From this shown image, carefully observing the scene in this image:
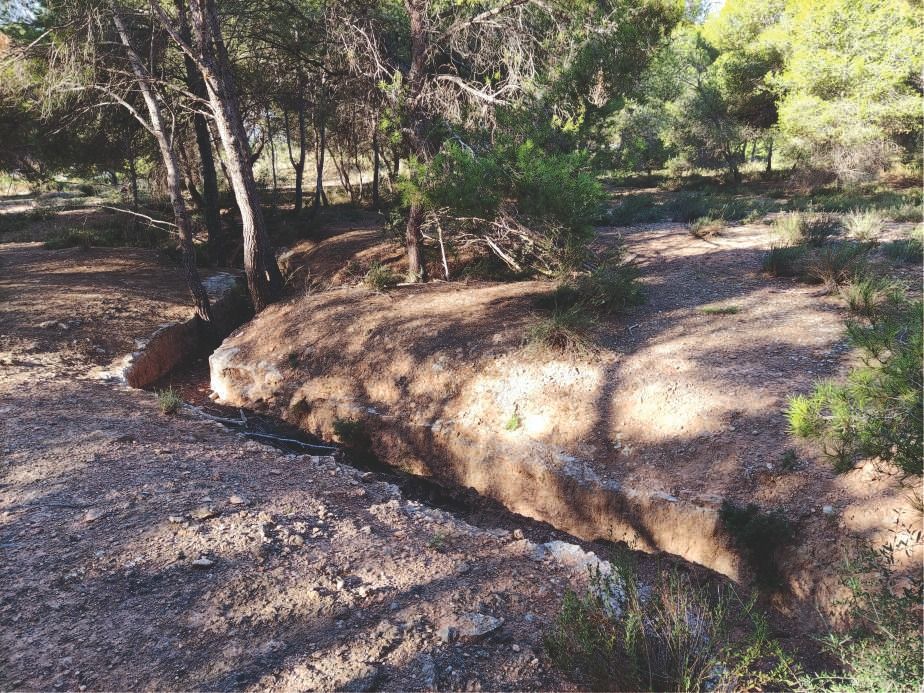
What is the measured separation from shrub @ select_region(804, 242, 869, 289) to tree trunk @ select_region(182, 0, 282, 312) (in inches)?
373

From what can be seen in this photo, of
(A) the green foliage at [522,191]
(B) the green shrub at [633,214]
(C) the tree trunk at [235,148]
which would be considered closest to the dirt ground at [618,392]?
(A) the green foliage at [522,191]

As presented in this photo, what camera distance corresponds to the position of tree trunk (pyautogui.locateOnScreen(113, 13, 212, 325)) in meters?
7.89

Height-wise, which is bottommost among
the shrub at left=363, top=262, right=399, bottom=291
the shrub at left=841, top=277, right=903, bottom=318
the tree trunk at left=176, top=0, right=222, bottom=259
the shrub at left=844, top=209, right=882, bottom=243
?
the shrub at left=841, top=277, right=903, bottom=318

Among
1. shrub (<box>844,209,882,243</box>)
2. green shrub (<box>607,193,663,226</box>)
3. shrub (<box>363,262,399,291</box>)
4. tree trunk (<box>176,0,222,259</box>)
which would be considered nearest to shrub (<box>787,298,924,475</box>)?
shrub (<box>363,262,399,291</box>)

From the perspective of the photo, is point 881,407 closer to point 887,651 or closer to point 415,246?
point 887,651

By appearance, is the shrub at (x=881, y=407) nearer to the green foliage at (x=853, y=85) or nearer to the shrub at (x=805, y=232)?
the shrub at (x=805, y=232)

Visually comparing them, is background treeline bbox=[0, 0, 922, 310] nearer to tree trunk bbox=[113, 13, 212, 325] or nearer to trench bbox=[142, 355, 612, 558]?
tree trunk bbox=[113, 13, 212, 325]

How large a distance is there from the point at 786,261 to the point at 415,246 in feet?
20.8

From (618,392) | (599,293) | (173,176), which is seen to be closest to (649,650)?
(618,392)

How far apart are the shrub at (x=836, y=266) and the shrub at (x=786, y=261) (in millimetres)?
156

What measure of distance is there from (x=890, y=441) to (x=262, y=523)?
3995mm

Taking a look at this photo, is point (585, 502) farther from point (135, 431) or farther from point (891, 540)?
point (135, 431)

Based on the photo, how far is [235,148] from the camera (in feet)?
29.8

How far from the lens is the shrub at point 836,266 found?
7.11 meters
